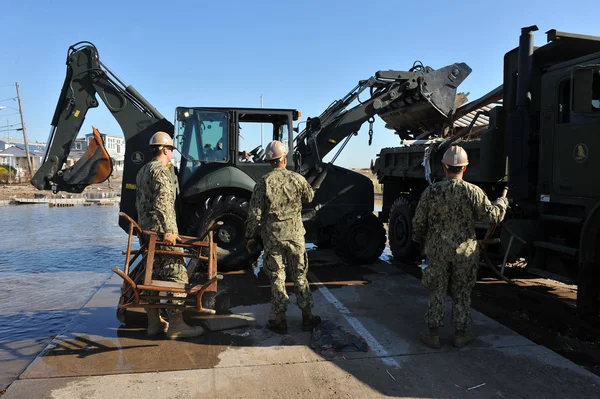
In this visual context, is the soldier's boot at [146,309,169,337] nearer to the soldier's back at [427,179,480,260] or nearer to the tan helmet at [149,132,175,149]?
the tan helmet at [149,132,175,149]

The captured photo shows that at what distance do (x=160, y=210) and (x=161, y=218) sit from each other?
0.08 meters

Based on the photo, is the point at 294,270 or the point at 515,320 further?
the point at 515,320

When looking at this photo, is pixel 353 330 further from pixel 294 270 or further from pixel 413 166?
pixel 413 166

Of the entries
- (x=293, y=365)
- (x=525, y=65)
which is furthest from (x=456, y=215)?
(x=525, y=65)

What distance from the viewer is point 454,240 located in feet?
13.7

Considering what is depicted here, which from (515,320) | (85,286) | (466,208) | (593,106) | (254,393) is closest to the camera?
(254,393)

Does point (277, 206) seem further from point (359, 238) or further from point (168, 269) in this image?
point (359, 238)

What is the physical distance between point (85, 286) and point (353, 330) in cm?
420

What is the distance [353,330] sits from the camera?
4.72 m

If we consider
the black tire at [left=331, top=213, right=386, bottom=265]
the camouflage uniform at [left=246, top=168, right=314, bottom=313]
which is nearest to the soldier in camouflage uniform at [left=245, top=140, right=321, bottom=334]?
the camouflage uniform at [left=246, top=168, right=314, bottom=313]

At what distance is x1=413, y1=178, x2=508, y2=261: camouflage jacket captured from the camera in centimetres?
411

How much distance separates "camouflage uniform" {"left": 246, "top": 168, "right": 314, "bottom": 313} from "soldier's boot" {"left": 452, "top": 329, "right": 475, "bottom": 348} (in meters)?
1.48

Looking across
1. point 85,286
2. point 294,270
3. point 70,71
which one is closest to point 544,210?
point 294,270

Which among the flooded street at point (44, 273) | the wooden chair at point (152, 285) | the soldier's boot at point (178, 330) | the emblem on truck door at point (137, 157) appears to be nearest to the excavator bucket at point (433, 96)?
the emblem on truck door at point (137, 157)
